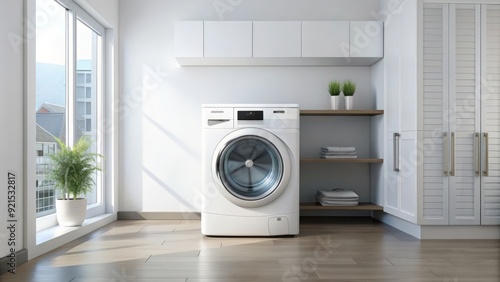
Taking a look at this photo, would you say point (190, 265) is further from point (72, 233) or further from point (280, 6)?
point (280, 6)

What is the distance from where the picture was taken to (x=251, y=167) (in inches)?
142

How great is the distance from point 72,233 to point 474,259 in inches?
97.2

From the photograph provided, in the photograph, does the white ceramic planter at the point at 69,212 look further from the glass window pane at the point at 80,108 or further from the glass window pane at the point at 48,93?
the glass window pane at the point at 80,108

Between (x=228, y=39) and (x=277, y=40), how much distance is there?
16.0 inches

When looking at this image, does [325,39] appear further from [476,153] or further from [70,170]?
[70,170]

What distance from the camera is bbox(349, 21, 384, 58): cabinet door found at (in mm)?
4227

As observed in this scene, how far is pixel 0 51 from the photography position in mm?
2477

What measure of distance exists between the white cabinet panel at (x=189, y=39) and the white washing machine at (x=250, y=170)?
2.56ft

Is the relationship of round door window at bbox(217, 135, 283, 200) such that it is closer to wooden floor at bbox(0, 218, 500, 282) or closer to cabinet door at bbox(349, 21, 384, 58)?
wooden floor at bbox(0, 218, 500, 282)

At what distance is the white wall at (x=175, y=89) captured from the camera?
4.50m

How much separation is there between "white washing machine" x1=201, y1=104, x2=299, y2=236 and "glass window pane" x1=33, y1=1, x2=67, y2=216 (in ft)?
3.36

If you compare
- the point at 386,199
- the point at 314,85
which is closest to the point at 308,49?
the point at 314,85

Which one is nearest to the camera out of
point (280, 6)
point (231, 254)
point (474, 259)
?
point (474, 259)

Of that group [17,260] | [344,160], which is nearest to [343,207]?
[344,160]
